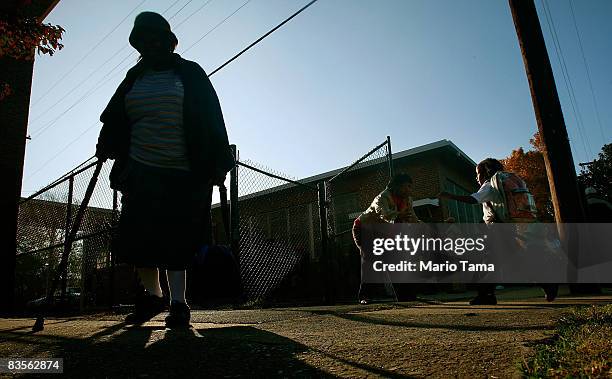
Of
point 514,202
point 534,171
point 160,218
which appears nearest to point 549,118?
point 514,202

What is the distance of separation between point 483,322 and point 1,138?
892 cm

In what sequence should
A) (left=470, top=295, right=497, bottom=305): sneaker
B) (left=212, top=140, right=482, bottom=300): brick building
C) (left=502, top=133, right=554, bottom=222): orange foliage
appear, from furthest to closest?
1. (left=502, top=133, right=554, bottom=222): orange foliage
2. (left=212, top=140, right=482, bottom=300): brick building
3. (left=470, top=295, right=497, bottom=305): sneaker

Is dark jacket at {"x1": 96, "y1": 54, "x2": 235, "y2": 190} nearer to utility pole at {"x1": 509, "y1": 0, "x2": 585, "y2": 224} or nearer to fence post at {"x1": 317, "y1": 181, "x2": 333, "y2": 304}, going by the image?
fence post at {"x1": 317, "y1": 181, "x2": 333, "y2": 304}

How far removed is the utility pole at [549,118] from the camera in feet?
18.4

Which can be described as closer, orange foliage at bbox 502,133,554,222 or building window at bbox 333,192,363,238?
building window at bbox 333,192,363,238

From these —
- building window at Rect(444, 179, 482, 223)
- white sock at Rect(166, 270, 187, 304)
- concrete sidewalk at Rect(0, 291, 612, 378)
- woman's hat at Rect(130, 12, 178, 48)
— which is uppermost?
building window at Rect(444, 179, 482, 223)

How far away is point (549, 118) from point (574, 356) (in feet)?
18.6

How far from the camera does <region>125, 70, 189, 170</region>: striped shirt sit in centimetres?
237

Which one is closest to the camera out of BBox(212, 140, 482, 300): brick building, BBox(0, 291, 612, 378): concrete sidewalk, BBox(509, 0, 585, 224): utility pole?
BBox(0, 291, 612, 378): concrete sidewalk

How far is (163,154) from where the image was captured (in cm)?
236

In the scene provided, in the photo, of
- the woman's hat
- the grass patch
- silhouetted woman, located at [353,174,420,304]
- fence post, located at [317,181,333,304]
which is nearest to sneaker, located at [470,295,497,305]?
silhouetted woman, located at [353,174,420,304]

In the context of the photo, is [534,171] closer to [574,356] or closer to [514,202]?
[514,202]

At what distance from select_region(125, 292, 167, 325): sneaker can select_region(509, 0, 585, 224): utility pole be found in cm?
517

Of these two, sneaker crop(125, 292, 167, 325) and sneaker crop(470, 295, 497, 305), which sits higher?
sneaker crop(125, 292, 167, 325)
